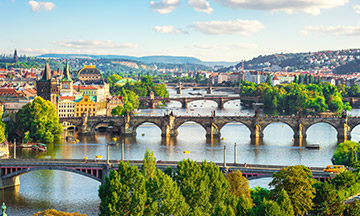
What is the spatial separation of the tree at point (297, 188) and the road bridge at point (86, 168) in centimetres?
762

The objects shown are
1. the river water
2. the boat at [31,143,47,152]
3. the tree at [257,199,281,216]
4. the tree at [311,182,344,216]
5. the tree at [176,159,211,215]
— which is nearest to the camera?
the tree at [257,199,281,216]

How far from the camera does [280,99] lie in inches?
5015

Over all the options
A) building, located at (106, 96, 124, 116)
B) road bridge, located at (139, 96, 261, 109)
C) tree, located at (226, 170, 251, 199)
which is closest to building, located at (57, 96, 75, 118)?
building, located at (106, 96, 124, 116)

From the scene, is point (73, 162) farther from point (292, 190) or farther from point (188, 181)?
point (292, 190)

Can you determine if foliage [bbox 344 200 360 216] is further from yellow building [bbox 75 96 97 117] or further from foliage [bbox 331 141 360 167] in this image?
yellow building [bbox 75 96 97 117]

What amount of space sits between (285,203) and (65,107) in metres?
66.4

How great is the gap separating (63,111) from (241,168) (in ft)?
177

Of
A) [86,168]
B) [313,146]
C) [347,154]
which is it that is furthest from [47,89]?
[347,154]

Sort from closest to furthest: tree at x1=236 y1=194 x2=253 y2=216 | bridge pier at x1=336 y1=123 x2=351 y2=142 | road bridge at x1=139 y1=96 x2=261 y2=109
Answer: tree at x1=236 y1=194 x2=253 y2=216, bridge pier at x1=336 y1=123 x2=351 y2=142, road bridge at x1=139 y1=96 x2=261 y2=109

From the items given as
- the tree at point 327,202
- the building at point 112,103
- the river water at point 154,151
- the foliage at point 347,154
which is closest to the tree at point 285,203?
the tree at point 327,202

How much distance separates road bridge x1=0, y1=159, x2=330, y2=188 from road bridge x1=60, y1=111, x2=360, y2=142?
104 feet

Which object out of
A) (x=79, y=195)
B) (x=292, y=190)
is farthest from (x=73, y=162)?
(x=292, y=190)

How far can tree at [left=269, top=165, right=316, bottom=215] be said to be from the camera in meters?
38.1

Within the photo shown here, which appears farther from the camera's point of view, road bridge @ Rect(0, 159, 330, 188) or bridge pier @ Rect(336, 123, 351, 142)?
bridge pier @ Rect(336, 123, 351, 142)
